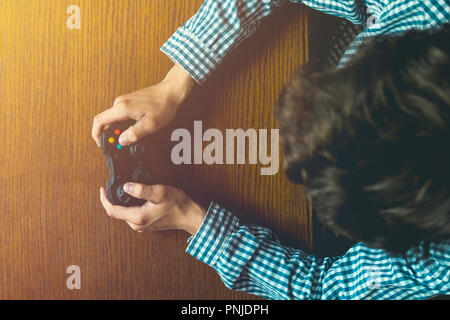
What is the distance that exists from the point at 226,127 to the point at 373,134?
0.24 m

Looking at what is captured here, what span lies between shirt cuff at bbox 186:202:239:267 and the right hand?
16 cm

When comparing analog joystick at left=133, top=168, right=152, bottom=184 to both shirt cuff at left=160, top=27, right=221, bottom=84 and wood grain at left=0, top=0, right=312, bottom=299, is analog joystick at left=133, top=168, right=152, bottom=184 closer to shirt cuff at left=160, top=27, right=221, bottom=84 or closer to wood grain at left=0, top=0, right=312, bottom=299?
wood grain at left=0, top=0, right=312, bottom=299

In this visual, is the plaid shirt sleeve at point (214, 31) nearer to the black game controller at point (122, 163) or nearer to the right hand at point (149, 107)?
the right hand at point (149, 107)

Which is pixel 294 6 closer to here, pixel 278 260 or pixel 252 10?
pixel 252 10

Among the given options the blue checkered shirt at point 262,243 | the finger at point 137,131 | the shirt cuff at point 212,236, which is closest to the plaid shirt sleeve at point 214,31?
the blue checkered shirt at point 262,243

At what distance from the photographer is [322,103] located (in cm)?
43

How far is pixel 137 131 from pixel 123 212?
0.12 m

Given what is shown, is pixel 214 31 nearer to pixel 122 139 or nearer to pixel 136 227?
pixel 122 139

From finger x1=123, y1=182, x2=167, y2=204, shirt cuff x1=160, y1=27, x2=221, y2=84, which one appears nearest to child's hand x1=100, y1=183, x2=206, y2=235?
finger x1=123, y1=182, x2=167, y2=204

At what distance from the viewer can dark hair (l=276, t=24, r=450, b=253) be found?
1.28ft

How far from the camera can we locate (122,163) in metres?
0.52

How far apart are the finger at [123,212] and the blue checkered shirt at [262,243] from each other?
88mm

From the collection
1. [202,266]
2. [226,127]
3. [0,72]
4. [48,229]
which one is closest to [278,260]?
[202,266]
